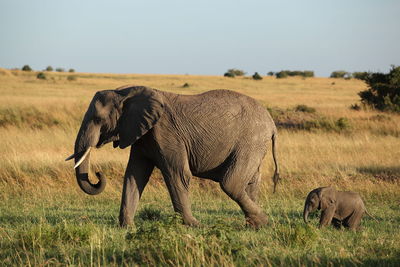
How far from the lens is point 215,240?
6.34 m

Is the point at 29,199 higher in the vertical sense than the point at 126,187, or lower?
lower

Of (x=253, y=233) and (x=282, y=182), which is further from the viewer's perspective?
(x=282, y=182)

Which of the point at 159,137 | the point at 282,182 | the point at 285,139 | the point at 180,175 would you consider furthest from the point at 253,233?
the point at 285,139

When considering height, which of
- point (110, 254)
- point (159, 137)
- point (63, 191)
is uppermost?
point (159, 137)

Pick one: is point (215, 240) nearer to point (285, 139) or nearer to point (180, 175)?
point (180, 175)

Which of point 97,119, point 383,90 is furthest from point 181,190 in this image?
point 383,90

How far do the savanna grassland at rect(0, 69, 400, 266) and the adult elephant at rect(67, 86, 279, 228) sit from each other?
22.5 inches

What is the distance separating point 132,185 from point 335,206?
2904mm

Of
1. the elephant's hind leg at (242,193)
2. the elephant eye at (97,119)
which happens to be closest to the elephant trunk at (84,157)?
the elephant eye at (97,119)

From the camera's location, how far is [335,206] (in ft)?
28.5

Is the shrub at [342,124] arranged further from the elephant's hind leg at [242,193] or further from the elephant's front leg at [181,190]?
the elephant's front leg at [181,190]

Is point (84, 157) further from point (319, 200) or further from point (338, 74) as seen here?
point (338, 74)

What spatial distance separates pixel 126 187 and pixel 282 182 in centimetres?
465

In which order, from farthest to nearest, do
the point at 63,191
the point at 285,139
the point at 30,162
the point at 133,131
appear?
the point at 285,139
the point at 30,162
the point at 63,191
the point at 133,131
